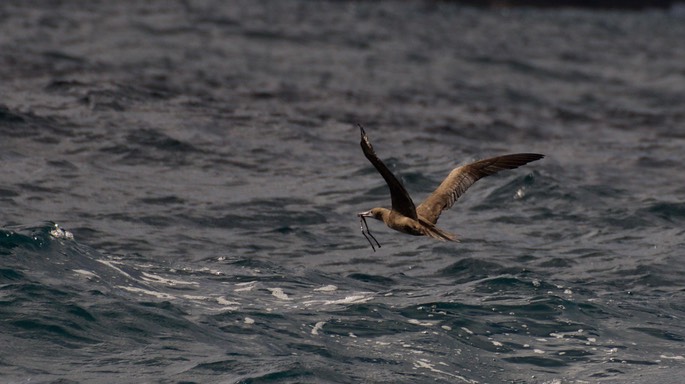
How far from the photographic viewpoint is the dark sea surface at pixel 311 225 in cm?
1068

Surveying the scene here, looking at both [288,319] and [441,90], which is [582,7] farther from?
[288,319]

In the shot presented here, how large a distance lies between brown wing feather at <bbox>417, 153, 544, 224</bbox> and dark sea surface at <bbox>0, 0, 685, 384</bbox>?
149 cm

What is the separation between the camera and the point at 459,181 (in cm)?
1076

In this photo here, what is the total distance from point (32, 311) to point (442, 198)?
4.32 m

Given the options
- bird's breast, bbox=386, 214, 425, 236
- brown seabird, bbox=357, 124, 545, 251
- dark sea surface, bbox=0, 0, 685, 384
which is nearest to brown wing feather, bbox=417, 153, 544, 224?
brown seabird, bbox=357, 124, 545, 251

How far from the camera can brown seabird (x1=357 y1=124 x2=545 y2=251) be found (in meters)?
9.34

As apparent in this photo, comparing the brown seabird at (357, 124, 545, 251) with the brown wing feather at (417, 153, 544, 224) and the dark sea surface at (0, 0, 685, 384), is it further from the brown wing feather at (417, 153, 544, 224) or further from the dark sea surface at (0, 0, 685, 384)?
the dark sea surface at (0, 0, 685, 384)

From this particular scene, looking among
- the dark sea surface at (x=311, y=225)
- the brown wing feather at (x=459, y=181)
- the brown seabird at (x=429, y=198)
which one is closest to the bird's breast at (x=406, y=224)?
the brown seabird at (x=429, y=198)

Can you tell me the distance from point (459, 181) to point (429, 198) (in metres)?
0.38

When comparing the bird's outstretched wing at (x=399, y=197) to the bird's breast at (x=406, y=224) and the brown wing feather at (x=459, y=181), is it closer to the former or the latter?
the bird's breast at (x=406, y=224)

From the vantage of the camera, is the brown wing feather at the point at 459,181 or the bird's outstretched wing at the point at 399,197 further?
the brown wing feather at the point at 459,181

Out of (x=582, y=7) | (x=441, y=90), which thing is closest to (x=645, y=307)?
(x=441, y=90)

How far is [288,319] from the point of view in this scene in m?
11.5

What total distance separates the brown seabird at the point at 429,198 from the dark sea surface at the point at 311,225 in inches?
58.3
